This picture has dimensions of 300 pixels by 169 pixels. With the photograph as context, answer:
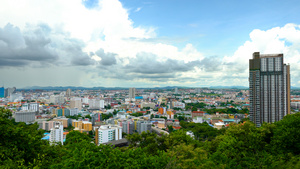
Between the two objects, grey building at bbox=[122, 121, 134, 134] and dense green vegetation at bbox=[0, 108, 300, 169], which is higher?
dense green vegetation at bbox=[0, 108, 300, 169]

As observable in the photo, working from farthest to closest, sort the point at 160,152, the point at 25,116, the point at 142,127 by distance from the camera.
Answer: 1. the point at 25,116
2. the point at 142,127
3. the point at 160,152

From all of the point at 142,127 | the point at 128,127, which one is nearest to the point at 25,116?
the point at 128,127

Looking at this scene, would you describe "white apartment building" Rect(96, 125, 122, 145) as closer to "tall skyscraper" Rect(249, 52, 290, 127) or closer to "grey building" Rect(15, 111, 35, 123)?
"tall skyscraper" Rect(249, 52, 290, 127)

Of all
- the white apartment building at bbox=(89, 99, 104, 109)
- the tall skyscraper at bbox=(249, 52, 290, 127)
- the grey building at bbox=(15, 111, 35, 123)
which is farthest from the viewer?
the white apartment building at bbox=(89, 99, 104, 109)

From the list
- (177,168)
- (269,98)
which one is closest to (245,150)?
(177,168)

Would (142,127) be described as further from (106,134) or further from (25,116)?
(25,116)

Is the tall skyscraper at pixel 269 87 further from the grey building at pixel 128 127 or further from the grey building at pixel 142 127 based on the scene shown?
the grey building at pixel 128 127

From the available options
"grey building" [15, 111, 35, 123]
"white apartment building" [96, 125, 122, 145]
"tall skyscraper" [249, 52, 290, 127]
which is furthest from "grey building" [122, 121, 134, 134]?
"grey building" [15, 111, 35, 123]
